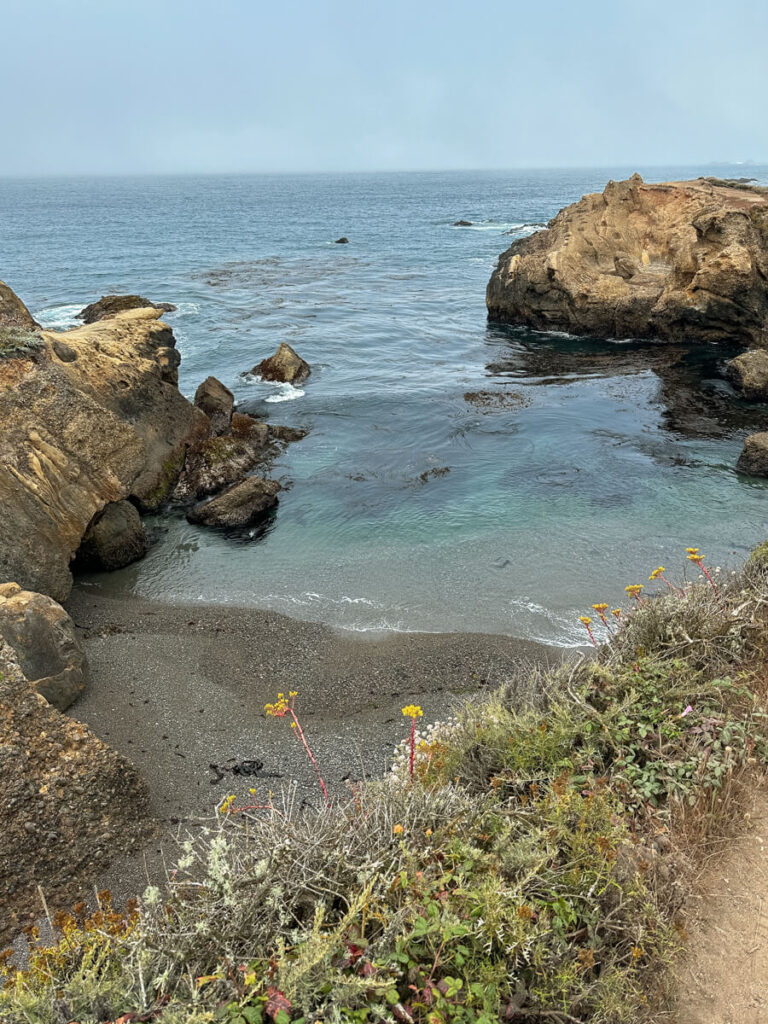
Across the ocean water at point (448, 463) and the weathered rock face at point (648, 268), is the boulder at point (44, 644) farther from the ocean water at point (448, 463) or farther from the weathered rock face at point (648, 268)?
the weathered rock face at point (648, 268)

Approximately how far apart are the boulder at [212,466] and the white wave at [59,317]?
57.6ft

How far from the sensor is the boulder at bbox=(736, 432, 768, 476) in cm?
1638

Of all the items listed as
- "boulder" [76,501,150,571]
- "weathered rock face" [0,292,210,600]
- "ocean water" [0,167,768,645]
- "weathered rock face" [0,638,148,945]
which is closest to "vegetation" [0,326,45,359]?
"weathered rock face" [0,292,210,600]

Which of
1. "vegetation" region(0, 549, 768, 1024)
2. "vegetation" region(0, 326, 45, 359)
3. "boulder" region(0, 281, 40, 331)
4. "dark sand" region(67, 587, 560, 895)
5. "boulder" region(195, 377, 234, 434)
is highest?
"boulder" region(0, 281, 40, 331)

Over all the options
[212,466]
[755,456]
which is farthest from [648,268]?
[212,466]

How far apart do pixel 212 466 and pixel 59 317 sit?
23.0 meters

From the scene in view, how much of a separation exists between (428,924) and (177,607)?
912cm

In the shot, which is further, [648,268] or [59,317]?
[59,317]

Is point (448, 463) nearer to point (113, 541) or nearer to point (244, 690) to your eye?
point (113, 541)

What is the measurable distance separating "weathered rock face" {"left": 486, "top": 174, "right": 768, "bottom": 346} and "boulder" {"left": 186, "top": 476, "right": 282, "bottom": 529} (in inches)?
762

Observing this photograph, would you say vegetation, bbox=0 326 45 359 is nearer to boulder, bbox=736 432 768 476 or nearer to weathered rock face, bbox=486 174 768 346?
boulder, bbox=736 432 768 476

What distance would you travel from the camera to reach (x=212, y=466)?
53.8ft

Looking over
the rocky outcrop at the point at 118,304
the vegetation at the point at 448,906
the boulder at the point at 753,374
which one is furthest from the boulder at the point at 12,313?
the boulder at the point at 753,374

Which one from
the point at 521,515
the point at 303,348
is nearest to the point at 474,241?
the point at 303,348
